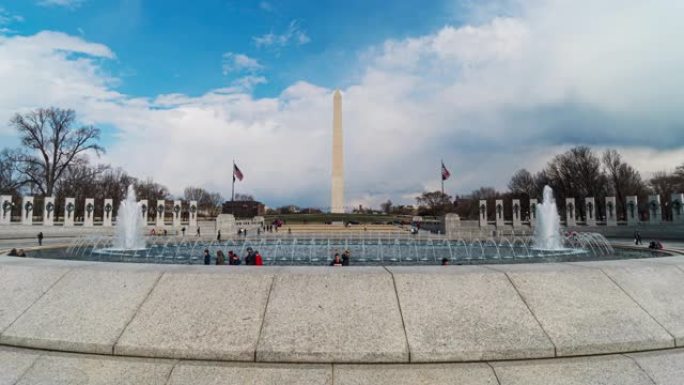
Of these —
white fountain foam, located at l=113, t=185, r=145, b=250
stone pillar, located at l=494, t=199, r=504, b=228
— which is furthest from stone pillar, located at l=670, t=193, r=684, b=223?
white fountain foam, located at l=113, t=185, r=145, b=250

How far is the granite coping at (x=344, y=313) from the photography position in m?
4.14

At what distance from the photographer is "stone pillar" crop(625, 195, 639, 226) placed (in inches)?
1652

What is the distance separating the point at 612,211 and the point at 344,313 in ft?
172

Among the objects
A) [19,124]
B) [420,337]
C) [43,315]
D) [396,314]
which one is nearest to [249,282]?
[396,314]

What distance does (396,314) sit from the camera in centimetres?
445

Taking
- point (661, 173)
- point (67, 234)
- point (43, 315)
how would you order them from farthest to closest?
point (661, 173), point (67, 234), point (43, 315)

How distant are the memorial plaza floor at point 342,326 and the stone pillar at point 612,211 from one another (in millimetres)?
46597

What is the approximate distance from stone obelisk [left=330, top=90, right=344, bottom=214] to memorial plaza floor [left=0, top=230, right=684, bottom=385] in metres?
59.0

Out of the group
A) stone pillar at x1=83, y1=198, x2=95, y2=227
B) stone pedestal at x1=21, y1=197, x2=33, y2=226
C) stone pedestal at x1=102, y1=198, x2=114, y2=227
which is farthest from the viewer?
stone pedestal at x1=102, y1=198, x2=114, y2=227

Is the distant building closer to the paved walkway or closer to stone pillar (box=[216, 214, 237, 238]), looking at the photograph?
stone pillar (box=[216, 214, 237, 238])

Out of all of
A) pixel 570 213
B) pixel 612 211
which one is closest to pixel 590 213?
pixel 570 213

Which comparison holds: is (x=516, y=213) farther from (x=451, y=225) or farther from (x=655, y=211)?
(x=655, y=211)

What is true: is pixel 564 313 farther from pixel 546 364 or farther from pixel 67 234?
pixel 67 234

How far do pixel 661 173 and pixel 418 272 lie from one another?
10126 centimetres
